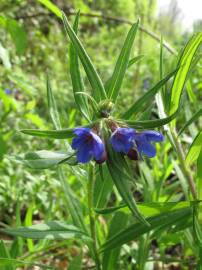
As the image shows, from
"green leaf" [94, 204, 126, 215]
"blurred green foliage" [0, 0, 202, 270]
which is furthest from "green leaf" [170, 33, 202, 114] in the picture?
"green leaf" [94, 204, 126, 215]

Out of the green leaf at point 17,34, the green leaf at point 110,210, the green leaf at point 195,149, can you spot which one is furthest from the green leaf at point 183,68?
the green leaf at point 17,34

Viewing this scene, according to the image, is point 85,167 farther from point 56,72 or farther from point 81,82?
point 56,72

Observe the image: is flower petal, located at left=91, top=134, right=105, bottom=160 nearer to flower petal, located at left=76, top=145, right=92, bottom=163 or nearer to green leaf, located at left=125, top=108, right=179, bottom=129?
flower petal, located at left=76, top=145, right=92, bottom=163

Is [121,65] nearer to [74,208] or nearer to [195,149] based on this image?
[195,149]

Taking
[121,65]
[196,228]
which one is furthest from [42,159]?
[196,228]

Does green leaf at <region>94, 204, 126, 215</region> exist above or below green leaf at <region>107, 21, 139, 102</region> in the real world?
below
